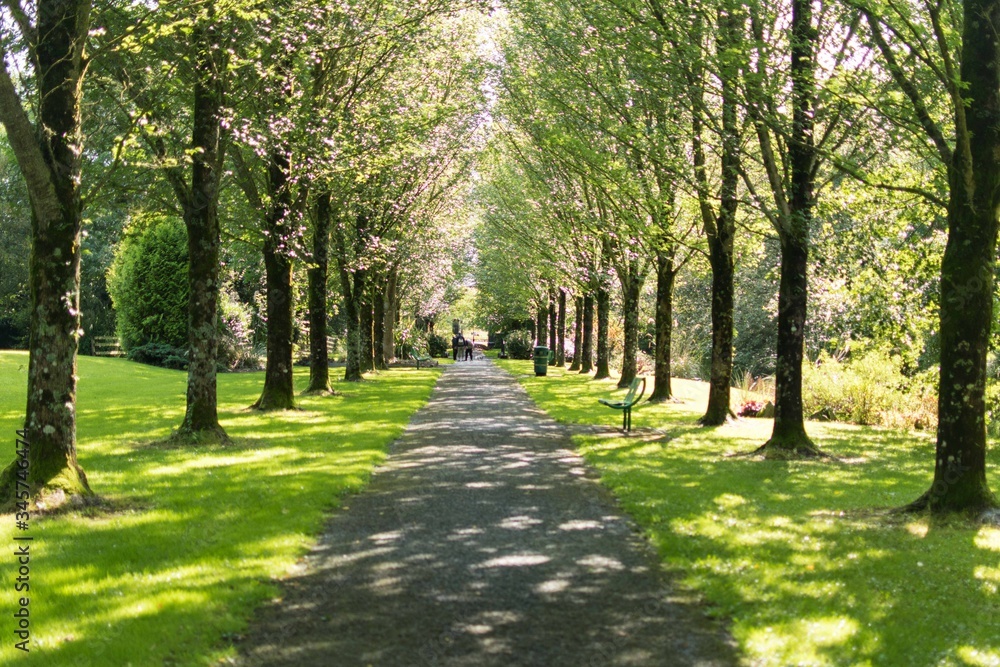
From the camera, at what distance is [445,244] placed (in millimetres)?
41375

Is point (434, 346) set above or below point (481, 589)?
above

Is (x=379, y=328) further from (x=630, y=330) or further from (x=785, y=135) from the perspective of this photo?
(x=785, y=135)

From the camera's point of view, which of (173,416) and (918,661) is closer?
(918,661)

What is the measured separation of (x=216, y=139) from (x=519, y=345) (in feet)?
173

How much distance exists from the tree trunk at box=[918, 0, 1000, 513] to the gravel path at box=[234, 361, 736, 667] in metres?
3.42

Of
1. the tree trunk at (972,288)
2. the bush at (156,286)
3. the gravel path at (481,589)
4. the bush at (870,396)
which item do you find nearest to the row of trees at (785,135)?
the tree trunk at (972,288)

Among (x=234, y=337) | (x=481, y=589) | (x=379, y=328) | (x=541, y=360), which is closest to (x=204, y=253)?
(x=481, y=589)

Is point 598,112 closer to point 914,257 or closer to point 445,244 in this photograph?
point 914,257

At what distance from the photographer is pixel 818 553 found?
24.2ft

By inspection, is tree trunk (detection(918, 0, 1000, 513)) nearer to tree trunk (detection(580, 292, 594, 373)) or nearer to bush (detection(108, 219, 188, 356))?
tree trunk (detection(580, 292, 594, 373))

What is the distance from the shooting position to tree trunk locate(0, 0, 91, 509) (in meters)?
8.49

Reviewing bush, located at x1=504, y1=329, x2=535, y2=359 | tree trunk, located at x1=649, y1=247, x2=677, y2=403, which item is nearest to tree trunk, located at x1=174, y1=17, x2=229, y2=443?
tree trunk, located at x1=649, y1=247, x2=677, y2=403

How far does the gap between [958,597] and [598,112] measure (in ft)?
53.4

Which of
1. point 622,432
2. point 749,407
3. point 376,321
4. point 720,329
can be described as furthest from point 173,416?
point 376,321
